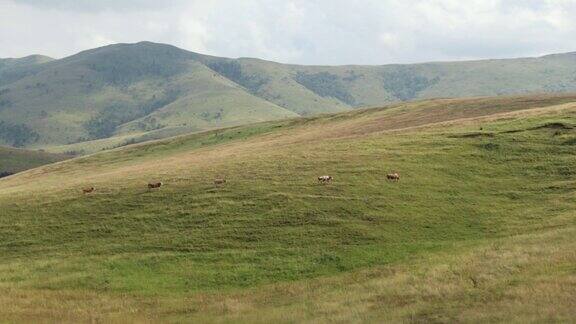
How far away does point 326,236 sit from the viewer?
42.1 metres

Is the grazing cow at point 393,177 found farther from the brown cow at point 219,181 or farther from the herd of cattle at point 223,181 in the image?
the brown cow at point 219,181

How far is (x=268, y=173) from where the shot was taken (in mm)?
58031

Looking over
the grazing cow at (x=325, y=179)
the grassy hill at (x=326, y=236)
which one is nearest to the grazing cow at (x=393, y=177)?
the grassy hill at (x=326, y=236)

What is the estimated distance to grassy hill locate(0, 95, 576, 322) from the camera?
29922mm

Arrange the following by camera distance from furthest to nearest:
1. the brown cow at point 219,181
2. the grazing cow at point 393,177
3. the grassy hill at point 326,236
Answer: the brown cow at point 219,181 → the grazing cow at point 393,177 → the grassy hill at point 326,236

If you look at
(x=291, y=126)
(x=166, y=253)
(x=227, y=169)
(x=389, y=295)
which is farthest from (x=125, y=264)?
(x=291, y=126)

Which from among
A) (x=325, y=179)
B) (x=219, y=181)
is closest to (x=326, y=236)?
(x=325, y=179)

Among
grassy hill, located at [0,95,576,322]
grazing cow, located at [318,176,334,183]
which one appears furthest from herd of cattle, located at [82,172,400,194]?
grassy hill, located at [0,95,576,322]

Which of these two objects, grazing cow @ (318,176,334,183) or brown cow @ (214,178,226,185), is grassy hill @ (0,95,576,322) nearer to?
brown cow @ (214,178,226,185)

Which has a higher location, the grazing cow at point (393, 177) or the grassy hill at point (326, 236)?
the grazing cow at point (393, 177)

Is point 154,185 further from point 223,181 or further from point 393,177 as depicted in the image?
point 393,177

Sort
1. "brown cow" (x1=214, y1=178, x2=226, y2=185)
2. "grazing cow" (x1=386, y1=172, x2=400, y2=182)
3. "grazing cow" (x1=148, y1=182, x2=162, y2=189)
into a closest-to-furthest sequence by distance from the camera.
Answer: "grazing cow" (x1=386, y1=172, x2=400, y2=182) → "brown cow" (x1=214, y1=178, x2=226, y2=185) → "grazing cow" (x1=148, y1=182, x2=162, y2=189)

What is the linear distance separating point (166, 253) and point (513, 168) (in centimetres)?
3273

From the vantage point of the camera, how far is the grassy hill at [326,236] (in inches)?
1178
